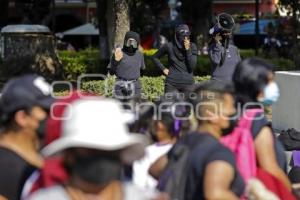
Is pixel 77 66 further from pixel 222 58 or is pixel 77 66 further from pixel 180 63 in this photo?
pixel 222 58

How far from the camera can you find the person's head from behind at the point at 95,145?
101 inches

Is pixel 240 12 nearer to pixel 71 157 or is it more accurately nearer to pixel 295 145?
pixel 295 145

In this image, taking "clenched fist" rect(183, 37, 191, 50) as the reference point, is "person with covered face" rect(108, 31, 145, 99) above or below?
below

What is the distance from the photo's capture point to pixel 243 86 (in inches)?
157

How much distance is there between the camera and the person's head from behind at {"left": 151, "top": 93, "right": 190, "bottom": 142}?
3.85m

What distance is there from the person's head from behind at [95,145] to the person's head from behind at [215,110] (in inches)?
37.7

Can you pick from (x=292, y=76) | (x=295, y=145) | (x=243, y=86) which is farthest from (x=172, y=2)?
(x=243, y=86)

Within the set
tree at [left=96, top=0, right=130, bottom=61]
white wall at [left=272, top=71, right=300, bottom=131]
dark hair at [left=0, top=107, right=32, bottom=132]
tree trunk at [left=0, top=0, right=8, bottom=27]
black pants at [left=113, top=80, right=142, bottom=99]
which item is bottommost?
white wall at [left=272, top=71, right=300, bottom=131]

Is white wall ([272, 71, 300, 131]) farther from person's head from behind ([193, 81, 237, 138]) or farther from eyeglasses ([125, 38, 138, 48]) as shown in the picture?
person's head from behind ([193, 81, 237, 138])

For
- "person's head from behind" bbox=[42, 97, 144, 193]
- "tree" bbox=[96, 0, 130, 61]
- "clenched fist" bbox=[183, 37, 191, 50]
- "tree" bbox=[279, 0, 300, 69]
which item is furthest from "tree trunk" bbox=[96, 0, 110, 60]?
"person's head from behind" bbox=[42, 97, 144, 193]

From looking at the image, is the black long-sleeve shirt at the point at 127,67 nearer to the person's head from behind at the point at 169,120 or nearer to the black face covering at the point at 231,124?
the person's head from behind at the point at 169,120

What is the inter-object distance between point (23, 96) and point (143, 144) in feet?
2.63

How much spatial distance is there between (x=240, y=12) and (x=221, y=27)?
36.2 meters

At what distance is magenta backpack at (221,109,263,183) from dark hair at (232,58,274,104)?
158 millimetres
